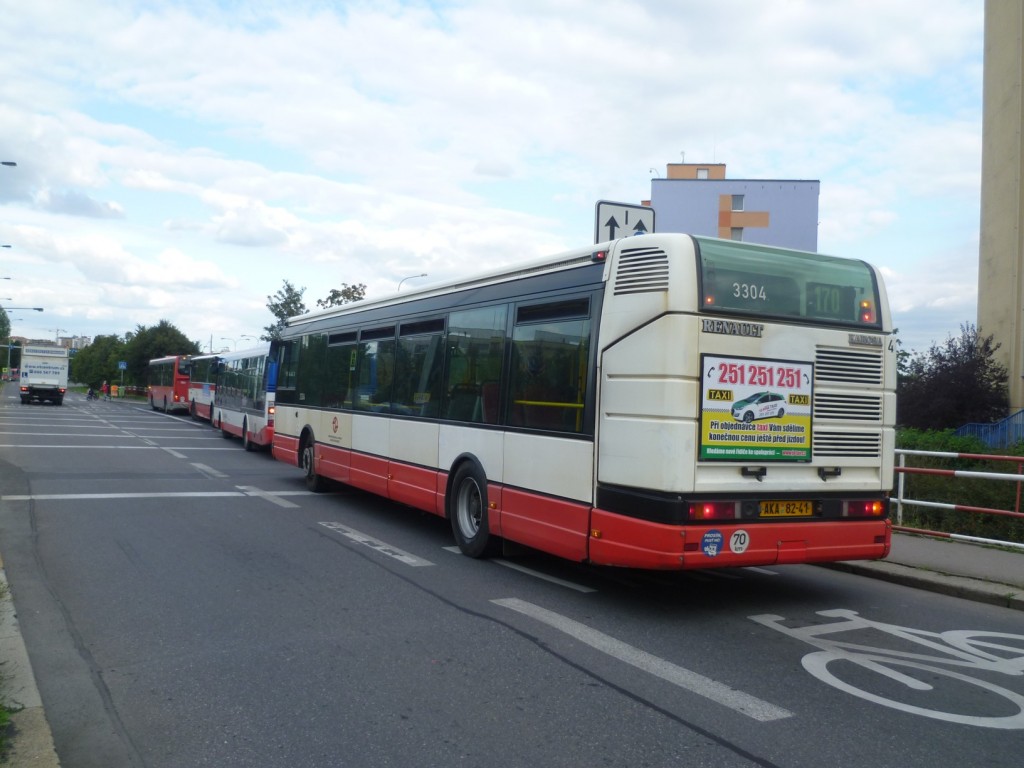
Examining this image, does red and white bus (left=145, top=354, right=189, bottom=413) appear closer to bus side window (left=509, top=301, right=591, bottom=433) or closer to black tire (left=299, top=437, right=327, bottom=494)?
black tire (left=299, top=437, right=327, bottom=494)

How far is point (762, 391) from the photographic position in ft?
23.7

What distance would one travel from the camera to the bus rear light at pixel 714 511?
22.4ft

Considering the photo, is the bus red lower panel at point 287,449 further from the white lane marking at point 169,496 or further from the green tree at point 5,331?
the green tree at point 5,331

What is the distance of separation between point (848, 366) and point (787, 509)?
4.55 feet

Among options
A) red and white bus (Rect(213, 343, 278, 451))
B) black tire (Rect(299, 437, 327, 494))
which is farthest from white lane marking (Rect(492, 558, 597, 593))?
red and white bus (Rect(213, 343, 278, 451))

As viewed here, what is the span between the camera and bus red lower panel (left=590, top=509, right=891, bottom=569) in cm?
680

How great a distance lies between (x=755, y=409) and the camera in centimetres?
717

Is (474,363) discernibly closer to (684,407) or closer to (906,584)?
(684,407)

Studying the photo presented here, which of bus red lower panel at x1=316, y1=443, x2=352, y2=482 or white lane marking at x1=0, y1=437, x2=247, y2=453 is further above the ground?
bus red lower panel at x1=316, y1=443, x2=352, y2=482

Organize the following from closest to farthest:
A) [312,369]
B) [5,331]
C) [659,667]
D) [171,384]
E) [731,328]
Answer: [659,667] → [731,328] → [312,369] → [171,384] → [5,331]

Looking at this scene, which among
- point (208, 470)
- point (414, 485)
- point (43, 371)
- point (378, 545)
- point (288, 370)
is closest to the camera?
point (378, 545)

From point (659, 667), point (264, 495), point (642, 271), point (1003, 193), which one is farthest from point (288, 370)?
point (1003, 193)

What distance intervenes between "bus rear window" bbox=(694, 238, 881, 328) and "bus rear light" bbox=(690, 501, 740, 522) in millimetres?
1488

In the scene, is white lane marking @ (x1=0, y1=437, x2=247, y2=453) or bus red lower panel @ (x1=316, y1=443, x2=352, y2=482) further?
white lane marking @ (x1=0, y1=437, x2=247, y2=453)
